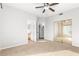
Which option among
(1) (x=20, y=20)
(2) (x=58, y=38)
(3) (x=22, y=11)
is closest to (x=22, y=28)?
(1) (x=20, y=20)

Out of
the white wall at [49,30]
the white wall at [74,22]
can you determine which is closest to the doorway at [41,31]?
the white wall at [49,30]

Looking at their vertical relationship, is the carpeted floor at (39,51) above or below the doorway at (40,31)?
below

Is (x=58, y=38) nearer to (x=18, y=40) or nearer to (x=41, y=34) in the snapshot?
(x=41, y=34)

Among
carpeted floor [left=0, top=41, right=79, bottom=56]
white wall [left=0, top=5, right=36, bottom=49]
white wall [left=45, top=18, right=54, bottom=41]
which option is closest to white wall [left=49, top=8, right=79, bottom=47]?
carpeted floor [left=0, top=41, right=79, bottom=56]

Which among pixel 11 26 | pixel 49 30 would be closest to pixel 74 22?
pixel 49 30

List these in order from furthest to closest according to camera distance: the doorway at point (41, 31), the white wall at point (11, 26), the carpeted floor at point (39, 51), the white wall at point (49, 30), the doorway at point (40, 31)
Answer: the doorway at point (41, 31) → the doorway at point (40, 31) → the white wall at point (49, 30) → the white wall at point (11, 26) → the carpeted floor at point (39, 51)

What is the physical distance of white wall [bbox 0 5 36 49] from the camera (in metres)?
3.71

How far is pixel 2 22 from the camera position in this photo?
3.71 metres

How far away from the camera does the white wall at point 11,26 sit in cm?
371

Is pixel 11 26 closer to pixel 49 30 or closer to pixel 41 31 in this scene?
pixel 49 30

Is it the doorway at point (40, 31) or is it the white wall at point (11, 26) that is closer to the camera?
the white wall at point (11, 26)

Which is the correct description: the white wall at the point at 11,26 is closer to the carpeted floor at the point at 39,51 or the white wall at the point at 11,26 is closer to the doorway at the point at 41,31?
the carpeted floor at the point at 39,51

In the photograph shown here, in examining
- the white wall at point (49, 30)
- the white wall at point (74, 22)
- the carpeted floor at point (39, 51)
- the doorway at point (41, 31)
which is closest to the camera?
the carpeted floor at point (39, 51)

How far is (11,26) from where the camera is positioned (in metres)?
4.12
